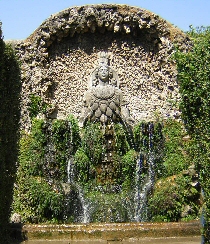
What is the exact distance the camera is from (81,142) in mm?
12797

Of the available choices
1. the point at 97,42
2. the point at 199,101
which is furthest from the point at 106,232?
the point at 97,42

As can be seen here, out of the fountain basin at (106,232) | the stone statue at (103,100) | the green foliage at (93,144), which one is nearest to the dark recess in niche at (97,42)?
the stone statue at (103,100)

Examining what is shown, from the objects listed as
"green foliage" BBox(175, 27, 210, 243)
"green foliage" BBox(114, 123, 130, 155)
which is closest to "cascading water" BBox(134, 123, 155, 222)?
"green foliage" BBox(114, 123, 130, 155)

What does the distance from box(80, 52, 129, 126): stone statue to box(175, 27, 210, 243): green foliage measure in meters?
5.83

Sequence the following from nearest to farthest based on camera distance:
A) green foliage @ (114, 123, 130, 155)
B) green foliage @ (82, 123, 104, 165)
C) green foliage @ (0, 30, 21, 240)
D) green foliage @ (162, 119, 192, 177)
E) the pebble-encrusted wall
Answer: green foliage @ (0, 30, 21, 240) < green foliage @ (162, 119, 192, 177) < green foliage @ (82, 123, 104, 165) < green foliage @ (114, 123, 130, 155) < the pebble-encrusted wall

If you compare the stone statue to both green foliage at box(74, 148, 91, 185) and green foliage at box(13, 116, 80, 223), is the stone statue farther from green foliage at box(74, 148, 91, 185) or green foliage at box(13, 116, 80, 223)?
green foliage at box(74, 148, 91, 185)

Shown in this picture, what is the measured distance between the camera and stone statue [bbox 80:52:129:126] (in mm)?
13156

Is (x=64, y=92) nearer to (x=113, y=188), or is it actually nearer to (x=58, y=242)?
(x=113, y=188)

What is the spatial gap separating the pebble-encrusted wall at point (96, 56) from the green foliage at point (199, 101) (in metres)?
6.54

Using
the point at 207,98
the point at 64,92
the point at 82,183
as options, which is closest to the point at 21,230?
the point at 207,98

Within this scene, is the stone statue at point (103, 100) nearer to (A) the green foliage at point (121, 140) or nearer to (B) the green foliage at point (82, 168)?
(A) the green foliage at point (121, 140)

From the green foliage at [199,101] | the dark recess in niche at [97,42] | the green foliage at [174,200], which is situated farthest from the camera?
the dark recess in niche at [97,42]

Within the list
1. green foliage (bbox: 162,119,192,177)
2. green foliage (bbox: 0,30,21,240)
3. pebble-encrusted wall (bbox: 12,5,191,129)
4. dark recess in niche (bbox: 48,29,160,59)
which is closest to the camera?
green foliage (bbox: 0,30,21,240)

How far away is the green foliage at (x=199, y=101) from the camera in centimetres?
657
